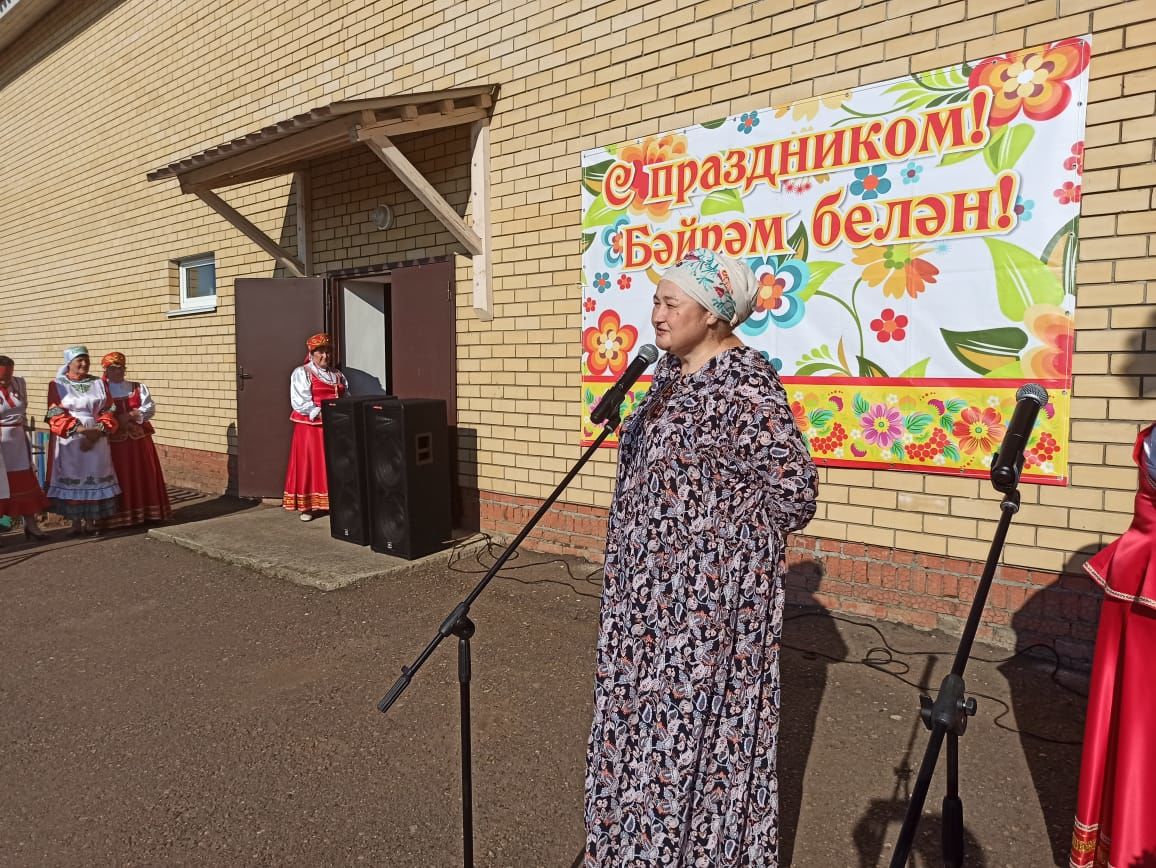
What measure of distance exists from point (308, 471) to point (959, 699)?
689cm

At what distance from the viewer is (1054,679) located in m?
3.71

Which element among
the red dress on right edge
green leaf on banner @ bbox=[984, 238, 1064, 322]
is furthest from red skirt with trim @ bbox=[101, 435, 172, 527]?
the red dress on right edge

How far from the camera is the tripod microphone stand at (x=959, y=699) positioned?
4.52ft

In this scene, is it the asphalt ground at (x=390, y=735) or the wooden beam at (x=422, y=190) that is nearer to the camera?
the asphalt ground at (x=390, y=735)

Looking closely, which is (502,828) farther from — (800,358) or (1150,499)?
(800,358)

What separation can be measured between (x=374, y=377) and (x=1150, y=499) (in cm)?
756

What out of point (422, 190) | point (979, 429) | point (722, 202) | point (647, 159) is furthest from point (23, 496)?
point (979, 429)

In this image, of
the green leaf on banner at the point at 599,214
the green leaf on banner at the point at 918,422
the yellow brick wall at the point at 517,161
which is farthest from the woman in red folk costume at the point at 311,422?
the green leaf on banner at the point at 918,422

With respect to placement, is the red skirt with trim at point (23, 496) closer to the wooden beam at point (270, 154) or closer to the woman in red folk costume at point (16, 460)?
the woman in red folk costume at point (16, 460)

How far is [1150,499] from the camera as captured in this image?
207 cm

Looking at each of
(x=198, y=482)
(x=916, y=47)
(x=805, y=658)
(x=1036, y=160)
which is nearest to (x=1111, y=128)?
(x=1036, y=160)

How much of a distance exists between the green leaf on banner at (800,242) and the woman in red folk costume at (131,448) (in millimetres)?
6241

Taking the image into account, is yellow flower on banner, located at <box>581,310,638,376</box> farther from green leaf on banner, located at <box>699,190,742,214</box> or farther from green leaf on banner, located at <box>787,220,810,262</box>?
green leaf on banner, located at <box>787,220,810,262</box>

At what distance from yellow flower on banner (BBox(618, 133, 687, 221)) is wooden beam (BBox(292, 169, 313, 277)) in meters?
4.14
